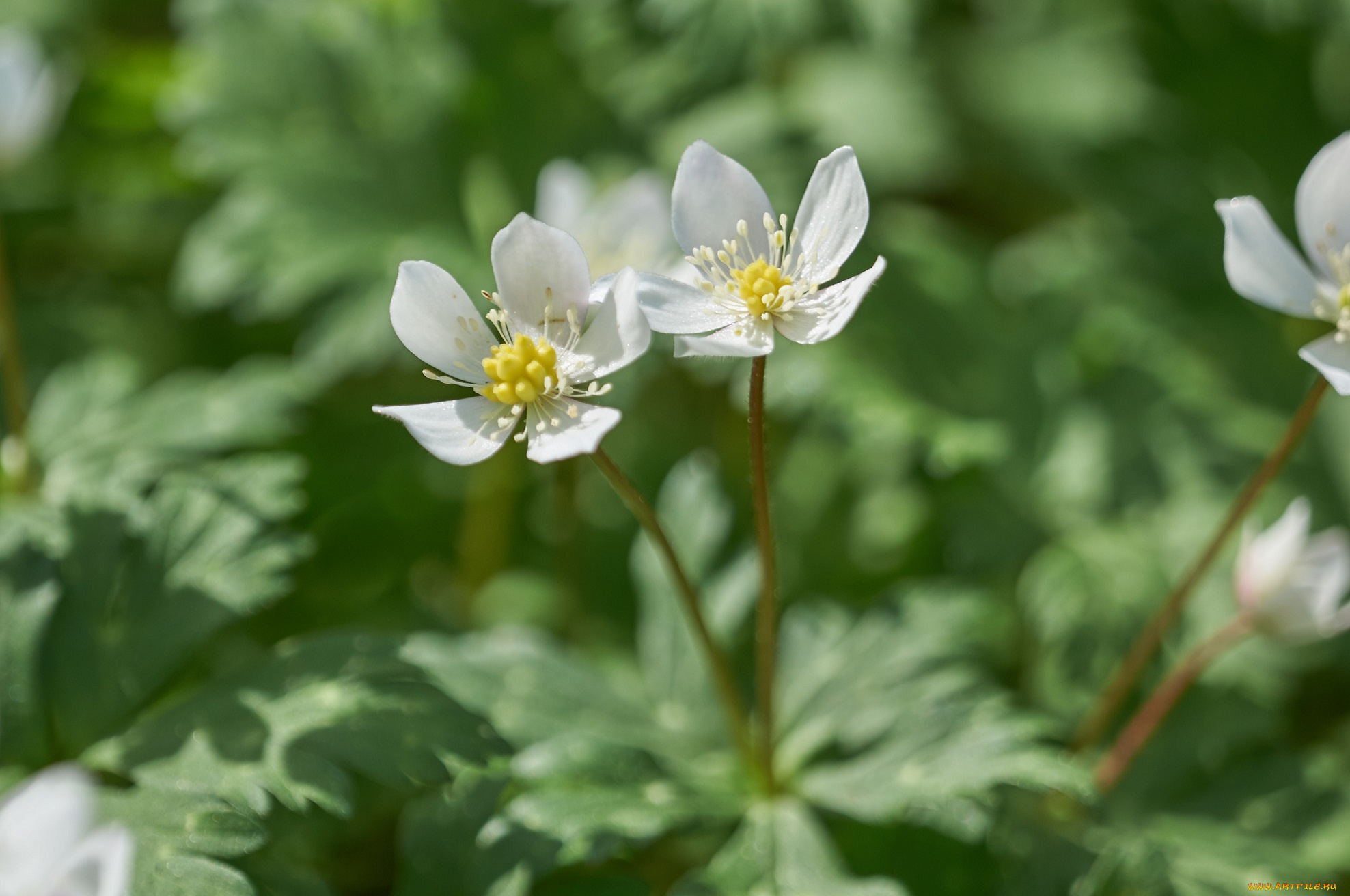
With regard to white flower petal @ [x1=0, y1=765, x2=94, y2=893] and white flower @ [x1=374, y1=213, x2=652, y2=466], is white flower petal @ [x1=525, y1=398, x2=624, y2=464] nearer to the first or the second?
white flower @ [x1=374, y1=213, x2=652, y2=466]

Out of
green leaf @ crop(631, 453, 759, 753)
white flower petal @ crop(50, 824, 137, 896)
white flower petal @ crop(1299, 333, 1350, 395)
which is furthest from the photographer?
green leaf @ crop(631, 453, 759, 753)

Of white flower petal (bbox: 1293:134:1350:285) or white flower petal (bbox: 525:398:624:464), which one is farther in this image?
white flower petal (bbox: 1293:134:1350:285)

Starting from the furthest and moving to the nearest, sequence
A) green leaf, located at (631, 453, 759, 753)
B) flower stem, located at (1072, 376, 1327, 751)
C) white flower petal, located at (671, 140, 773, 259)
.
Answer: green leaf, located at (631, 453, 759, 753) → flower stem, located at (1072, 376, 1327, 751) → white flower petal, located at (671, 140, 773, 259)

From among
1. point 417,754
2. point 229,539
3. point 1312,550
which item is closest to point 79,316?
point 229,539

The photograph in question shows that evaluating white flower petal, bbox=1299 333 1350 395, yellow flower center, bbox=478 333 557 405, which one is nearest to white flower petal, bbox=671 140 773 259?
yellow flower center, bbox=478 333 557 405

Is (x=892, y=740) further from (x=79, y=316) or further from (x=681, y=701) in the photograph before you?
(x=79, y=316)

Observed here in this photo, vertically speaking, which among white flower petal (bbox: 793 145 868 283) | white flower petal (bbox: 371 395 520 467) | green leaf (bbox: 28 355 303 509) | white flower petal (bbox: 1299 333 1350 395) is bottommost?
white flower petal (bbox: 1299 333 1350 395)

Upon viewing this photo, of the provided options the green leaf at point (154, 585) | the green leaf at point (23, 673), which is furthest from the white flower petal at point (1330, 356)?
the green leaf at point (23, 673)
